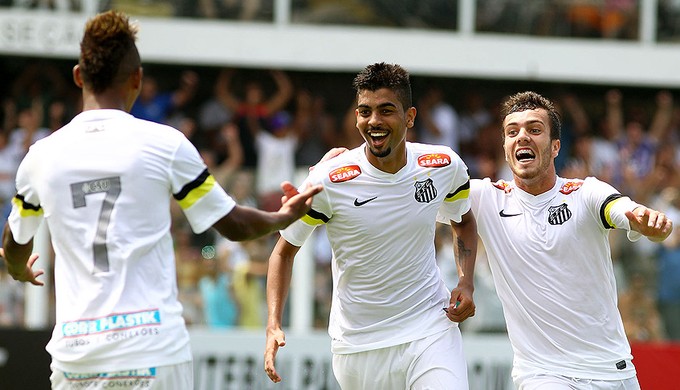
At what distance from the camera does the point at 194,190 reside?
A: 515 cm

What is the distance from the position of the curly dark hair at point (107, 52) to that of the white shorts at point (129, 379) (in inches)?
50.5

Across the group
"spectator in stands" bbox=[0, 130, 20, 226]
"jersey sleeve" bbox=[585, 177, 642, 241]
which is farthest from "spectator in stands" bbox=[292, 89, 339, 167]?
"jersey sleeve" bbox=[585, 177, 642, 241]

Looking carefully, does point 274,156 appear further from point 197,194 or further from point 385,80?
point 197,194

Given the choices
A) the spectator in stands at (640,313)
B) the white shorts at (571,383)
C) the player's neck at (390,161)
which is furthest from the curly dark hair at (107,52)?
the spectator in stands at (640,313)

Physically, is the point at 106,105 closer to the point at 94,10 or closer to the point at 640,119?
the point at 94,10

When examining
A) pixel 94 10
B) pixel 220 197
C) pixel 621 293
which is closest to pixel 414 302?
pixel 220 197

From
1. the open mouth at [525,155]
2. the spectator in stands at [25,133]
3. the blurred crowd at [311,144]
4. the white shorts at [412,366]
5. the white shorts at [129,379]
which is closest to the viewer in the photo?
the white shorts at [129,379]

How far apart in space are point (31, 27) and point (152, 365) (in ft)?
40.5

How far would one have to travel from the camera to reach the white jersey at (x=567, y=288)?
6824 millimetres

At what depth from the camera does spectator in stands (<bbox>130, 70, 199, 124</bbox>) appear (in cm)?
1555

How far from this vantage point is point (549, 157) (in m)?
7.10

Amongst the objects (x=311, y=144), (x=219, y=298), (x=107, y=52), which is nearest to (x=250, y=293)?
(x=219, y=298)

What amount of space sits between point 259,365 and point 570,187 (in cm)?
646

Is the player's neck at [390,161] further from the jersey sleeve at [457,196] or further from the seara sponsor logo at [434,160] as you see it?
the jersey sleeve at [457,196]
